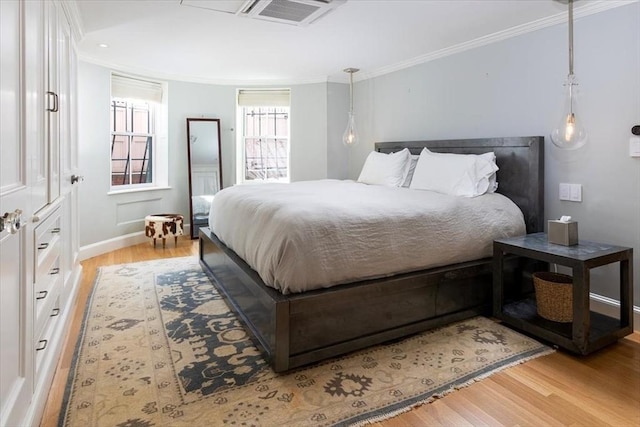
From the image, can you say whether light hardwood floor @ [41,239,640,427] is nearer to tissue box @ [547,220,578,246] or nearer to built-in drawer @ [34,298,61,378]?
built-in drawer @ [34,298,61,378]

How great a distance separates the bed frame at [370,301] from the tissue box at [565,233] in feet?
1.49

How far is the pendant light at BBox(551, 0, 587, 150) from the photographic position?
2.64m

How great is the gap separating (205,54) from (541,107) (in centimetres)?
339

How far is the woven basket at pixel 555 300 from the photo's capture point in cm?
234

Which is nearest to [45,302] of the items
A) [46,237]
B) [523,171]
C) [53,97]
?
[46,237]

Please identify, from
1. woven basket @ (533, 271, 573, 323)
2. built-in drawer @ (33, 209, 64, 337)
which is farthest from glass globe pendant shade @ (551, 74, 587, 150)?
built-in drawer @ (33, 209, 64, 337)

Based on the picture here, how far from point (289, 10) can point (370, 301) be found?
223cm

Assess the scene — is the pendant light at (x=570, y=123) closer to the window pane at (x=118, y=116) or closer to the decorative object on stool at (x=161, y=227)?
the decorative object on stool at (x=161, y=227)

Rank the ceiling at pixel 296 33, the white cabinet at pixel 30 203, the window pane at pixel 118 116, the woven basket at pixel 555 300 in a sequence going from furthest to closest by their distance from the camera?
1. the window pane at pixel 118 116
2. the ceiling at pixel 296 33
3. the woven basket at pixel 555 300
4. the white cabinet at pixel 30 203

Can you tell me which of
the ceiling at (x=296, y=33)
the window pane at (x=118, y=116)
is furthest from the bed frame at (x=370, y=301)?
the window pane at (x=118, y=116)

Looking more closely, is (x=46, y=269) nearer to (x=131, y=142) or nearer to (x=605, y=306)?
(x=605, y=306)

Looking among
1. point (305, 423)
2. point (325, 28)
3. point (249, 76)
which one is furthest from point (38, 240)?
point (249, 76)

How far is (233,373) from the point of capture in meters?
1.99

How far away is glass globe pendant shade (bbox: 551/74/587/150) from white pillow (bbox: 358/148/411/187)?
1421 mm
